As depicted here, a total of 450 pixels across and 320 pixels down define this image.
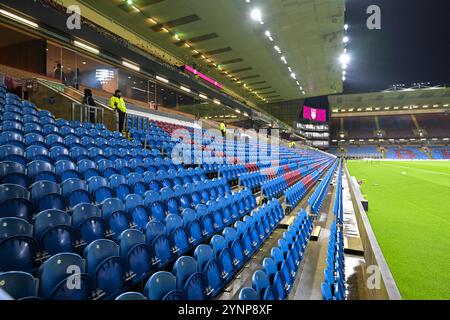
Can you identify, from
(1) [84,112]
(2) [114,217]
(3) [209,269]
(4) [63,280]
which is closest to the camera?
(4) [63,280]

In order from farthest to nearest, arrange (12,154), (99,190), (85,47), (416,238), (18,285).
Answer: (85,47) < (416,238) < (12,154) < (99,190) < (18,285)

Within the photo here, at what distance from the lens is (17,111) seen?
410cm

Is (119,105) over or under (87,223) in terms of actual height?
over

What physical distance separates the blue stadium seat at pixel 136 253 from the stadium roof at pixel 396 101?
33.8 metres

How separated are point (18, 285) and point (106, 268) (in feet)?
1.47

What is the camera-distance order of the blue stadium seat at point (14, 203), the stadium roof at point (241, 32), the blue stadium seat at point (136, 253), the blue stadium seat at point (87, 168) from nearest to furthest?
1. the blue stadium seat at point (136, 253)
2. the blue stadium seat at point (14, 203)
3. the blue stadium seat at point (87, 168)
4. the stadium roof at point (241, 32)

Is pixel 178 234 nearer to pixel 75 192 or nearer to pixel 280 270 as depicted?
pixel 280 270

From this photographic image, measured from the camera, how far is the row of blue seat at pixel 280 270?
5.01 ft

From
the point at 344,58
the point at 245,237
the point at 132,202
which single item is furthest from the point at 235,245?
the point at 344,58

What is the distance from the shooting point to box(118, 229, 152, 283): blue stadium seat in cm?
167

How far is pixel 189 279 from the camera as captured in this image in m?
1.49

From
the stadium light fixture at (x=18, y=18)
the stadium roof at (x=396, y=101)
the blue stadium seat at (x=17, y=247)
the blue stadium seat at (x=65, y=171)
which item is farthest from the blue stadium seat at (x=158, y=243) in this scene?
the stadium roof at (x=396, y=101)

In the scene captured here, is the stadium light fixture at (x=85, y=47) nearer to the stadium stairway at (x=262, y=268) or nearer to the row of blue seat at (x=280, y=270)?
the stadium stairway at (x=262, y=268)

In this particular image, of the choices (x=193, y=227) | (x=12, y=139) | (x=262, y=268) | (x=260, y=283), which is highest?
(x=12, y=139)
